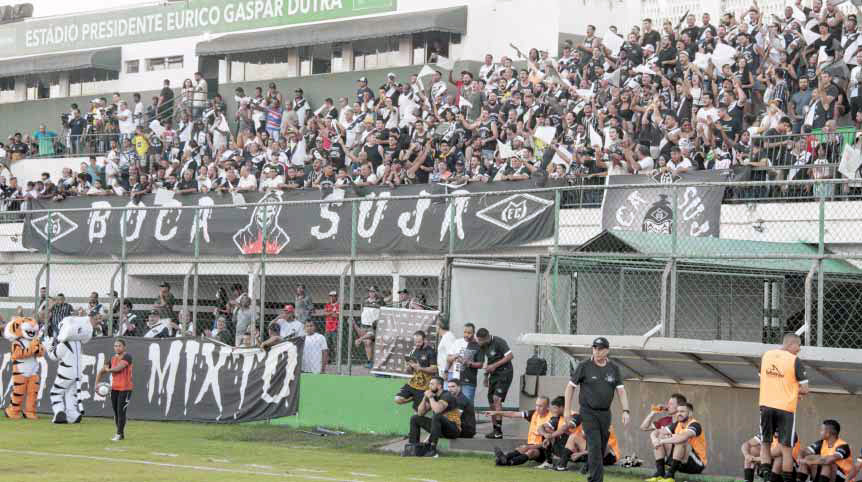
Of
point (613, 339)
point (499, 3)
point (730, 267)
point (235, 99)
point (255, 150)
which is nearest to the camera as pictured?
point (613, 339)

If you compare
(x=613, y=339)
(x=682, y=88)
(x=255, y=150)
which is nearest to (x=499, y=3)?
(x=255, y=150)

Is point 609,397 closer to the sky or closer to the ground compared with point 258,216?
closer to the ground

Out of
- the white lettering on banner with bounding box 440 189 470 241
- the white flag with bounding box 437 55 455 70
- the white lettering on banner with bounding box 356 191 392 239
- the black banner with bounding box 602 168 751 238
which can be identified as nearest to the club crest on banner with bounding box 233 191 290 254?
the white lettering on banner with bounding box 356 191 392 239

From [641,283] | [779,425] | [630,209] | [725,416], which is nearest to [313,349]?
[641,283]

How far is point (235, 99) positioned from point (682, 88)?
1585cm

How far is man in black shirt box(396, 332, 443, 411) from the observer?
61.2ft

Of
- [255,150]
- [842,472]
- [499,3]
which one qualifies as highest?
[499,3]

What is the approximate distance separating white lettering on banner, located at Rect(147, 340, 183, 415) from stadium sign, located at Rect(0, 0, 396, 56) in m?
16.1

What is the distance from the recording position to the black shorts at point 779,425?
14.0 m

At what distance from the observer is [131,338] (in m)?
23.4

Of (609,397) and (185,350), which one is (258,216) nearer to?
(185,350)

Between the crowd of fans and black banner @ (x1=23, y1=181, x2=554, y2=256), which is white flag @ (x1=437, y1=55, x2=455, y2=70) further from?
black banner @ (x1=23, y1=181, x2=554, y2=256)

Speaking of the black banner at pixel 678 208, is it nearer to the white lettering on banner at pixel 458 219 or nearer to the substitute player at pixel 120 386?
the white lettering on banner at pixel 458 219

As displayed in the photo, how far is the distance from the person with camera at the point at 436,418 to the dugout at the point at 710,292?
90.8 inches
